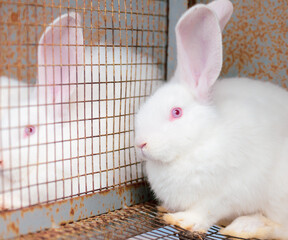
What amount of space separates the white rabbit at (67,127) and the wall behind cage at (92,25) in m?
0.06

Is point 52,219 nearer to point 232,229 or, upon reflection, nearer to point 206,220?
point 206,220

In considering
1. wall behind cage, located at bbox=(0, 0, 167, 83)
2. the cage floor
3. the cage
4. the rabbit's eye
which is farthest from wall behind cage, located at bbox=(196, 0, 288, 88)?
the rabbit's eye

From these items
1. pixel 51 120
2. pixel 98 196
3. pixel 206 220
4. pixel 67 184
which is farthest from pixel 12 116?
pixel 206 220

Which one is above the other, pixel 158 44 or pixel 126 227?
pixel 158 44

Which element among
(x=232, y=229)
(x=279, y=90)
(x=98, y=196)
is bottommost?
(x=232, y=229)

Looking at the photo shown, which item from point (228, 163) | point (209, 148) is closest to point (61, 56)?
point (209, 148)

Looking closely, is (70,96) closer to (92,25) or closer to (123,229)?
(92,25)

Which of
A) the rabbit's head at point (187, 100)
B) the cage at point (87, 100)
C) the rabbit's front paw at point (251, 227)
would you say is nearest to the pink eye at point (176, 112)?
the rabbit's head at point (187, 100)

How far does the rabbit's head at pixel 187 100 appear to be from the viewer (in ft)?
5.39

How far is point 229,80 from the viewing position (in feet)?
6.59

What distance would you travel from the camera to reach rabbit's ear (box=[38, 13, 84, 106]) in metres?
1.70

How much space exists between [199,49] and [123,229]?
2.74 feet

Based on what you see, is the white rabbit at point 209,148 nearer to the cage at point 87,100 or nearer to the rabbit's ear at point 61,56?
the cage at point 87,100

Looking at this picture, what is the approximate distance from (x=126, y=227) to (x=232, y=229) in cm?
46
